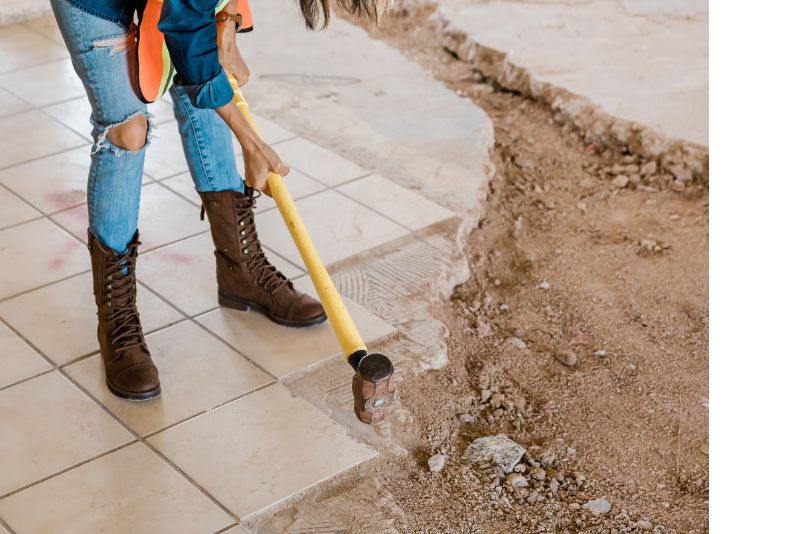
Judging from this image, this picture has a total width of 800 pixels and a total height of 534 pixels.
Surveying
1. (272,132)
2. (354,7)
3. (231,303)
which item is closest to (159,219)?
(231,303)

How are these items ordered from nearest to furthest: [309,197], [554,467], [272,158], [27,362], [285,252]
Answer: [272,158]
[554,467]
[27,362]
[285,252]
[309,197]

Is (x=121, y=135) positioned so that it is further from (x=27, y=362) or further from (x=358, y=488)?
(x=358, y=488)

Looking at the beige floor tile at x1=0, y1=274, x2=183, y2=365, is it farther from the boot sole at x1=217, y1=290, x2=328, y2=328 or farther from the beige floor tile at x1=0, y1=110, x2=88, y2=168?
the beige floor tile at x1=0, y1=110, x2=88, y2=168

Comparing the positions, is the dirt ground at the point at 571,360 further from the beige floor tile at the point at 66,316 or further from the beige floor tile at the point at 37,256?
the beige floor tile at the point at 37,256

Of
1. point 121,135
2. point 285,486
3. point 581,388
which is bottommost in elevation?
point 581,388

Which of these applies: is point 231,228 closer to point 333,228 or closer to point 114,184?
point 114,184

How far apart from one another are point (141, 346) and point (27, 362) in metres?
0.32

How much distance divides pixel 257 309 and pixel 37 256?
74 cm

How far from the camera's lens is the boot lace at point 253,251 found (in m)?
2.43

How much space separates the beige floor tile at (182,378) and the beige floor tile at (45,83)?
1.67m

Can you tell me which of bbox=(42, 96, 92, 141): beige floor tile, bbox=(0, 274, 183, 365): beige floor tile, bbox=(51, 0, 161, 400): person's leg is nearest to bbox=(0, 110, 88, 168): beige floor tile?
bbox=(42, 96, 92, 141): beige floor tile

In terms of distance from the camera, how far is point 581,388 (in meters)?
2.48

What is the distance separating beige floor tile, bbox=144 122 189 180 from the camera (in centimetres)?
324

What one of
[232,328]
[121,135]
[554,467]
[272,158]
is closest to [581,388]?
[554,467]
